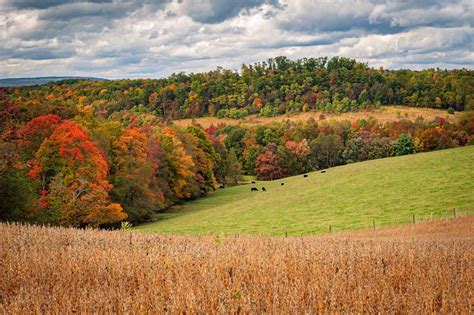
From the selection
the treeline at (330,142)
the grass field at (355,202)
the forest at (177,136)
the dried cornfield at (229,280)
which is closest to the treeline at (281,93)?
the forest at (177,136)

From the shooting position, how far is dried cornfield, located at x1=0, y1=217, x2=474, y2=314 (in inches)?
229

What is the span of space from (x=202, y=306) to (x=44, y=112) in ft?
176

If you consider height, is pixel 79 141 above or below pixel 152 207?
above

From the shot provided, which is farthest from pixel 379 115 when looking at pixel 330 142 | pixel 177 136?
pixel 177 136

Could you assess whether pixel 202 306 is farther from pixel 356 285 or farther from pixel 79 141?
pixel 79 141

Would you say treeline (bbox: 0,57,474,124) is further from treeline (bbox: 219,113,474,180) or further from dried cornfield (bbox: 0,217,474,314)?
dried cornfield (bbox: 0,217,474,314)

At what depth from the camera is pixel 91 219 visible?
141ft

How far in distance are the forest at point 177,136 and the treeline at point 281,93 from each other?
0.45m

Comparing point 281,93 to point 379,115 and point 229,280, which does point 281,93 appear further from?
point 229,280

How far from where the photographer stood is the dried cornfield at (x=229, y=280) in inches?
229

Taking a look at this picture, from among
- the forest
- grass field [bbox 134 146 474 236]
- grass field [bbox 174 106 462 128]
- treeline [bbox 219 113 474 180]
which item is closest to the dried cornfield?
grass field [bbox 134 146 474 236]

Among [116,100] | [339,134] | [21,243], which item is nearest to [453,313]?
[21,243]

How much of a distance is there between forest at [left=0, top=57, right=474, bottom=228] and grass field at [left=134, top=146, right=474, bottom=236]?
670cm

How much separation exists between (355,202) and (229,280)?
136 feet
